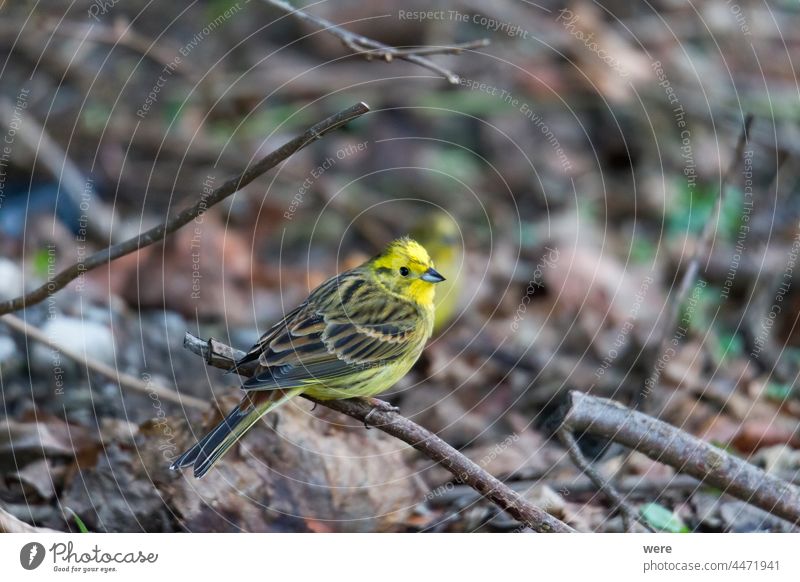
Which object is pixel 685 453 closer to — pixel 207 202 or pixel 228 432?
pixel 228 432

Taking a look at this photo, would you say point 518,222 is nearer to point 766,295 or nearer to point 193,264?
point 766,295

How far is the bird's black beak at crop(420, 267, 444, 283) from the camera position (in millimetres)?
3191

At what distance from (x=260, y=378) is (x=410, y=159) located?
374cm

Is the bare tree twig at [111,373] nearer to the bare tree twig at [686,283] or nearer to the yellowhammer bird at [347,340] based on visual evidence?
the yellowhammer bird at [347,340]

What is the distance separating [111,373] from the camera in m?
3.98

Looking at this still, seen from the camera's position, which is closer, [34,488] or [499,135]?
[34,488]

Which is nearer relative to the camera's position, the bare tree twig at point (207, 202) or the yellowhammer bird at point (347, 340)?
the bare tree twig at point (207, 202)

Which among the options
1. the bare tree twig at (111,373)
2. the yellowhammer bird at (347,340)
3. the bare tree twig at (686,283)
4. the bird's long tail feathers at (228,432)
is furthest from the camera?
the bare tree twig at (686,283)

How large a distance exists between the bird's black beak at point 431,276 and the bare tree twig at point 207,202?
26.1 inches

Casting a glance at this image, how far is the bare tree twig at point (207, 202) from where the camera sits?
8.71 ft

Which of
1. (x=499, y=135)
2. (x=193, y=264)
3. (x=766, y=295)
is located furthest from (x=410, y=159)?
(x=766, y=295)

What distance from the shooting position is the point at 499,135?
659 centimetres

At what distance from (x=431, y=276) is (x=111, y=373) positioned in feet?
4.81

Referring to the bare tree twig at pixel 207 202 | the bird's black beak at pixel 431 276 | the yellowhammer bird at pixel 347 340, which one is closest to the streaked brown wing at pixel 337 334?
the yellowhammer bird at pixel 347 340
